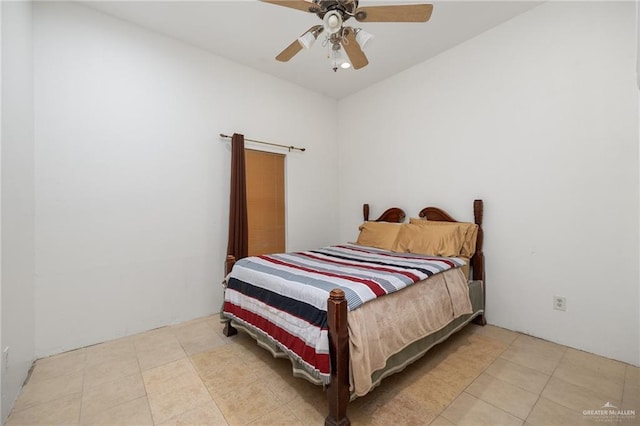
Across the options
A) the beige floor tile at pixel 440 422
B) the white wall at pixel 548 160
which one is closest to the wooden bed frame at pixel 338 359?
the beige floor tile at pixel 440 422

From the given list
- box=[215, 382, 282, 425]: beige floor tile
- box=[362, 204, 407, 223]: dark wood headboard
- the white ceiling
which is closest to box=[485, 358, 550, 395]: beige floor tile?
box=[215, 382, 282, 425]: beige floor tile

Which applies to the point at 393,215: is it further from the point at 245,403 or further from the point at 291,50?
the point at 245,403

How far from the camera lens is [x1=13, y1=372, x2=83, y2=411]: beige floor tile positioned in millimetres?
1729

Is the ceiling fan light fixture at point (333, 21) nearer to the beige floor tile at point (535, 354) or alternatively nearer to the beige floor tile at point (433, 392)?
the beige floor tile at point (433, 392)

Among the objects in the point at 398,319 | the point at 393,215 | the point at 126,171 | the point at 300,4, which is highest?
the point at 300,4

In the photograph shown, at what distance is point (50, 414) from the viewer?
1.63 metres

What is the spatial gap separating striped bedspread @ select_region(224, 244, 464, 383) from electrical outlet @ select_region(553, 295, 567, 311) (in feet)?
2.74

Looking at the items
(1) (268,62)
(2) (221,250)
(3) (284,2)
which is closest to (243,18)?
(1) (268,62)

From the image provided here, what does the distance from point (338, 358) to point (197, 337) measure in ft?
5.73

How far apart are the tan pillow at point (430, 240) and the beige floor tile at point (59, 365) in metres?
3.00

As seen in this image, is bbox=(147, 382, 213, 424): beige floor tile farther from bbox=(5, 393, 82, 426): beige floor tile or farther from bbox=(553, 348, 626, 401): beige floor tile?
bbox=(553, 348, 626, 401): beige floor tile

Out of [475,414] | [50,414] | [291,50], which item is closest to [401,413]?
[475,414]

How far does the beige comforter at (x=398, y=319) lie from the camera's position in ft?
4.97

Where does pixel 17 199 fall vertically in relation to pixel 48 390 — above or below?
above
